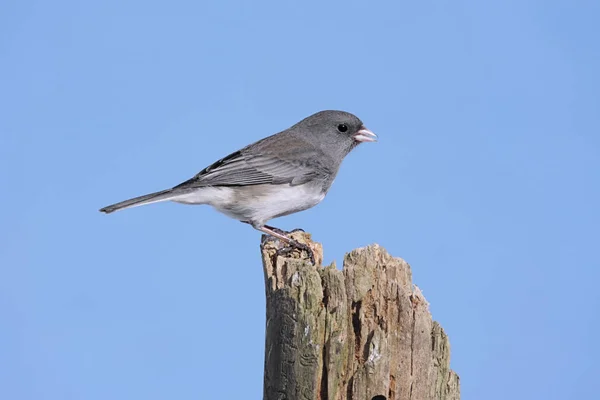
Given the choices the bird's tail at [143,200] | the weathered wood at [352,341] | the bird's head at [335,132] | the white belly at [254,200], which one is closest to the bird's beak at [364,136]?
the bird's head at [335,132]

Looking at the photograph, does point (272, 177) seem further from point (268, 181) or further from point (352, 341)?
point (352, 341)

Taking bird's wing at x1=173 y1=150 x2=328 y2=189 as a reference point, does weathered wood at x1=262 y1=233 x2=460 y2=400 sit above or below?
below

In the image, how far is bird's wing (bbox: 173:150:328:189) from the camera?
21.5 feet

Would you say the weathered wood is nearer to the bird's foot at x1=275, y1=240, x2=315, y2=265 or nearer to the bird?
the bird's foot at x1=275, y1=240, x2=315, y2=265

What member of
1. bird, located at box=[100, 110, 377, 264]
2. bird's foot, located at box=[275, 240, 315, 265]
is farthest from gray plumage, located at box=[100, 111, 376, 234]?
bird's foot, located at box=[275, 240, 315, 265]

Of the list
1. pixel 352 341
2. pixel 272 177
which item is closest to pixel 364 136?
pixel 272 177

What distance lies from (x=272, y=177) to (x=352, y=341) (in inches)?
113

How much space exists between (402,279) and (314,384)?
0.95 metres

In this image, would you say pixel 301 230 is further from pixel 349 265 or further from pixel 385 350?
pixel 385 350

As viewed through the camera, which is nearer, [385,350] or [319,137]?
[385,350]

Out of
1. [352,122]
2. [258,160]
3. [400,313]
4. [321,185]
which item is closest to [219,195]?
[258,160]

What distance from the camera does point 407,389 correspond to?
13.1 feet

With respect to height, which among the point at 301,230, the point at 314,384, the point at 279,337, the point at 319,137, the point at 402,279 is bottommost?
the point at 314,384

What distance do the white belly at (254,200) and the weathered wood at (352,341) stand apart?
7.18 ft
